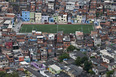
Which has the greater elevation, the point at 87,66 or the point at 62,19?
the point at 62,19

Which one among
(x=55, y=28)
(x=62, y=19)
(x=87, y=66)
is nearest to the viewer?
(x=87, y=66)

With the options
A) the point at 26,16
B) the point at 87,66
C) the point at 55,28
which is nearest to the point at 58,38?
the point at 55,28

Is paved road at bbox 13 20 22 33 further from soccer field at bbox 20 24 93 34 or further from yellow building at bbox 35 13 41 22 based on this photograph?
yellow building at bbox 35 13 41 22

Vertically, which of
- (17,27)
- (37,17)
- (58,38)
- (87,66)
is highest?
(37,17)

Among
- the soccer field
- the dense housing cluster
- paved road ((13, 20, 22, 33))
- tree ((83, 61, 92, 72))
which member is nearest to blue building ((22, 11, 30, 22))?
the dense housing cluster

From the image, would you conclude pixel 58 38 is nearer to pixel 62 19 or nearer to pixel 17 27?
pixel 17 27

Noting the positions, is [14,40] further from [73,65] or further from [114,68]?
[114,68]

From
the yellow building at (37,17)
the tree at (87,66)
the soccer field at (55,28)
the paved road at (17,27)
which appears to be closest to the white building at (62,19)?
the soccer field at (55,28)

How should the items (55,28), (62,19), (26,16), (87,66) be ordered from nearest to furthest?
(87,66), (55,28), (62,19), (26,16)

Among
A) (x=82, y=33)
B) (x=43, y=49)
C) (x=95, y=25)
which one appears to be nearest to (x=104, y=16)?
(x=95, y=25)
